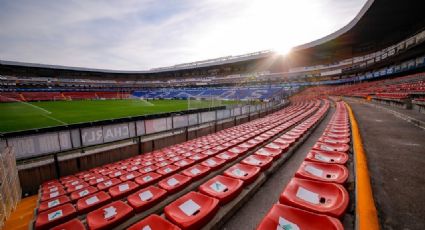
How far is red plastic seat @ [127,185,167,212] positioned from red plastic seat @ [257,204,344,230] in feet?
5.25

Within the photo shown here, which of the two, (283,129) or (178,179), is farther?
(283,129)

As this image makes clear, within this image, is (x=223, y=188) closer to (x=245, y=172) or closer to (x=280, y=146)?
(x=245, y=172)

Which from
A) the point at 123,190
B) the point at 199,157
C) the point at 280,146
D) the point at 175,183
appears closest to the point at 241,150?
the point at 280,146

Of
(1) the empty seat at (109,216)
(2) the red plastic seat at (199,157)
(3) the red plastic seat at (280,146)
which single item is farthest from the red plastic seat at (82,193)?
(3) the red plastic seat at (280,146)

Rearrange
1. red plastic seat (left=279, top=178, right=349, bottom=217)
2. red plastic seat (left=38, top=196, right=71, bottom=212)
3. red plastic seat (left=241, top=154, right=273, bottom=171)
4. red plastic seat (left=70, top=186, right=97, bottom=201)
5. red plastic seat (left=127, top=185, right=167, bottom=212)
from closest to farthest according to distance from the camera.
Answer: red plastic seat (left=279, top=178, right=349, bottom=217)
red plastic seat (left=127, top=185, right=167, bottom=212)
red plastic seat (left=38, top=196, right=71, bottom=212)
red plastic seat (left=241, top=154, right=273, bottom=171)
red plastic seat (left=70, top=186, right=97, bottom=201)

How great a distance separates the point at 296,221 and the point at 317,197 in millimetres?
548

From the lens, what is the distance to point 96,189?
12.2 ft

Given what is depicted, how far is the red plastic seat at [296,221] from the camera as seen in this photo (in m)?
1.52

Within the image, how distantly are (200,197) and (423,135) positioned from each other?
6305mm

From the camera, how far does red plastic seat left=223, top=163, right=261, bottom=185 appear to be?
2741 millimetres

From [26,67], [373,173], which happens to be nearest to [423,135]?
[373,173]

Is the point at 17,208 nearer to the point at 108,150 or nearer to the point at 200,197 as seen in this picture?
the point at 108,150

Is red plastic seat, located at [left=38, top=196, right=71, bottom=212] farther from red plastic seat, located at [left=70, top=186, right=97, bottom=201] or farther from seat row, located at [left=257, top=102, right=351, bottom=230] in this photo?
seat row, located at [left=257, top=102, right=351, bottom=230]

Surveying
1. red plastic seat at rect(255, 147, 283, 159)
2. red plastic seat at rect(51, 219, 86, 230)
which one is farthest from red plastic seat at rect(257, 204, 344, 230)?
red plastic seat at rect(51, 219, 86, 230)
